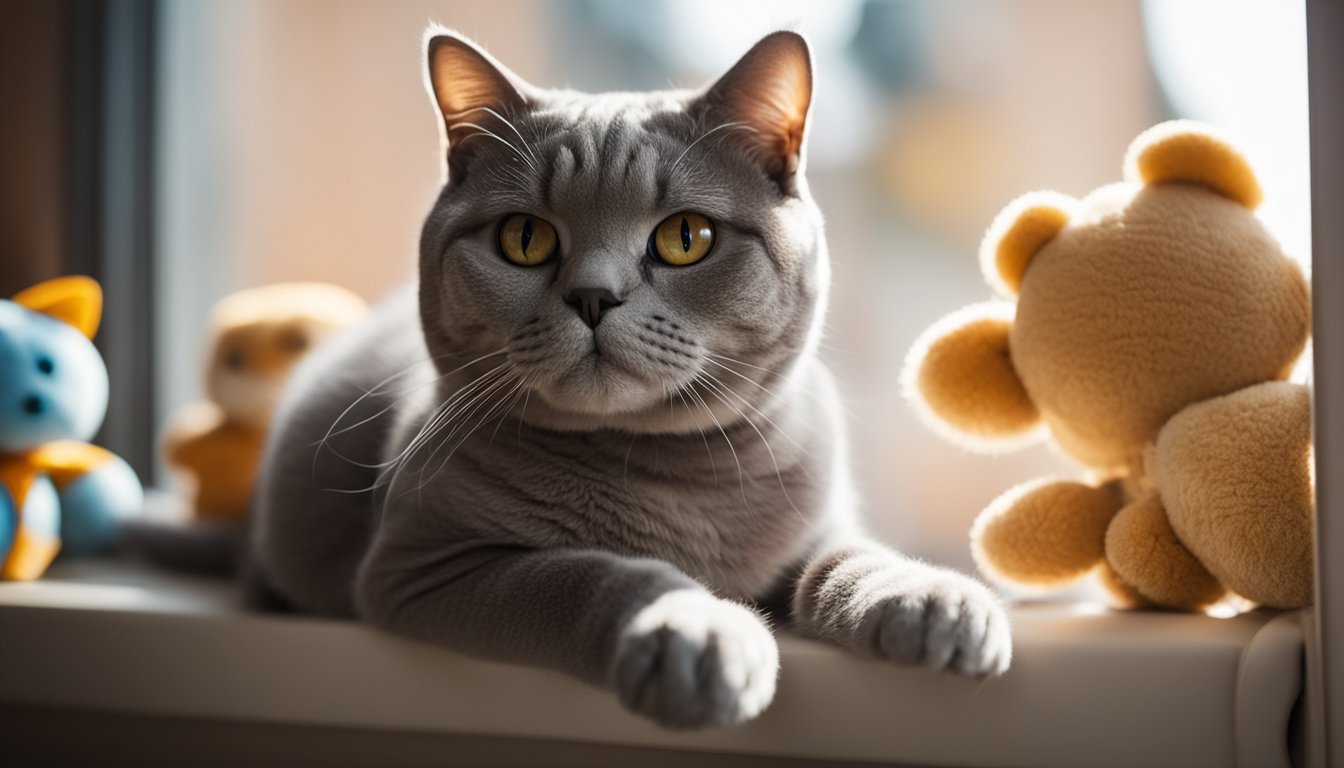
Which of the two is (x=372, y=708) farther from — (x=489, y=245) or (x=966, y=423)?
(x=966, y=423)

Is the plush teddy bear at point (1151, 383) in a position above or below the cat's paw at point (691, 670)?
above

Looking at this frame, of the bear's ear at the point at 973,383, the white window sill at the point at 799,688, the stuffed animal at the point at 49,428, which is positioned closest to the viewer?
the white window sill at the point at 799,688

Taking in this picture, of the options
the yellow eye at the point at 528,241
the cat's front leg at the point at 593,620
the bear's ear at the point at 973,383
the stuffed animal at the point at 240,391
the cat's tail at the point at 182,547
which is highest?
the yellow eye at the point at 528,241

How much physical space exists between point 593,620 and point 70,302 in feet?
3.14

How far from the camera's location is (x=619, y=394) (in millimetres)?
945

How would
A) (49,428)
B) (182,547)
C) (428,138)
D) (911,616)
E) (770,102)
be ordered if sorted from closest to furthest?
1. (911,616)
2. (770,102)
3. (49,428)
4. (182,547)
5. (428,138)

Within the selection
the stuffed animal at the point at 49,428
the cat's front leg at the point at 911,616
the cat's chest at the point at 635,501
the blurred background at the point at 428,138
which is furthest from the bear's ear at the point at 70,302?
the cat's front leg at the point at 911,616

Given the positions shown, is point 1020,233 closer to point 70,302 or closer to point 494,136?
point 494,136

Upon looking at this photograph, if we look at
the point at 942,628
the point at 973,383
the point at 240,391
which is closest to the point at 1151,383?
the point at 973,383

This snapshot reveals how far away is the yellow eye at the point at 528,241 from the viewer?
102cm

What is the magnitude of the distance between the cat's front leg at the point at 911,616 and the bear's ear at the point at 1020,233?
309 mm

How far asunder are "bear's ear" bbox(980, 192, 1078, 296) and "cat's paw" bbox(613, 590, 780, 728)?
0.51m

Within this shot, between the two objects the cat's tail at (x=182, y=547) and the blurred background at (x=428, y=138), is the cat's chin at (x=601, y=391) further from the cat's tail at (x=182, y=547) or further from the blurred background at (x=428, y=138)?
the cat's tail at (x=182, y=547)

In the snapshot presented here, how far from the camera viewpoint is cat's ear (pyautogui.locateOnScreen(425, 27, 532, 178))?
1068mm
